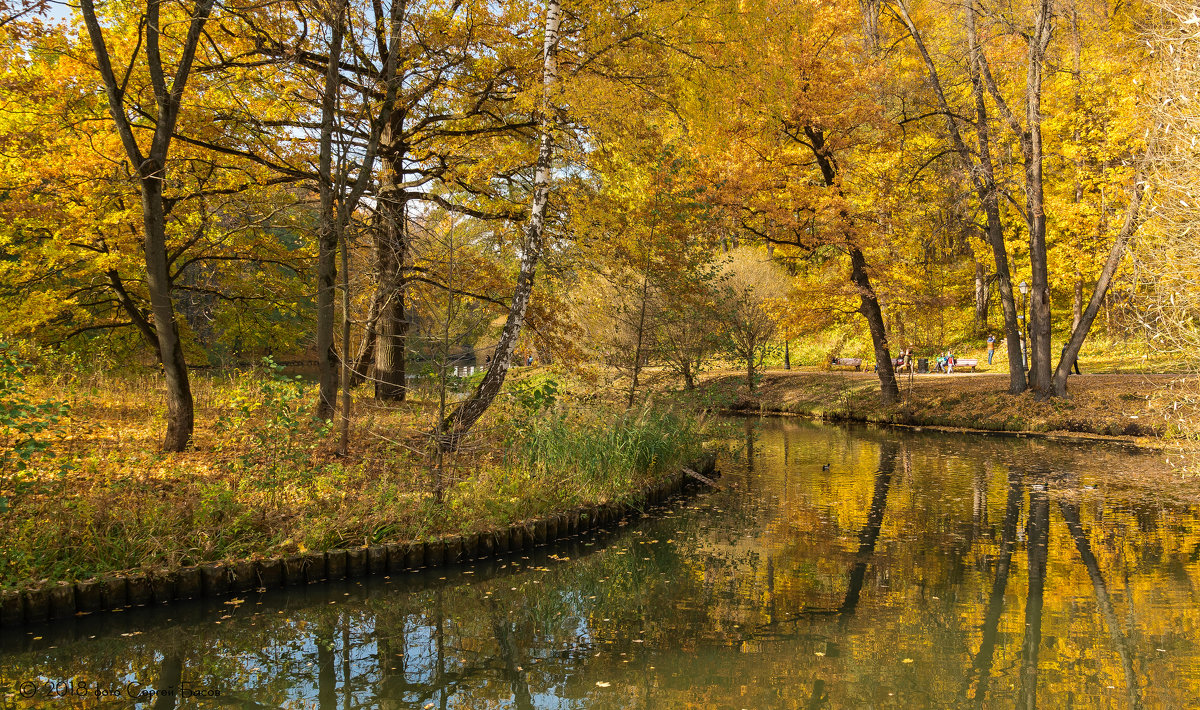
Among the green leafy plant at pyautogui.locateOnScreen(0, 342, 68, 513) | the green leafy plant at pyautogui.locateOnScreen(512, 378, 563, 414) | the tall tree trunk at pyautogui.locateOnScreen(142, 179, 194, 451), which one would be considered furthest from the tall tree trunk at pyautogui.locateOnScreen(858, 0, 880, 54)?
the green leafy plant at pyautogui.locateOnScreen(0, 342, 68, 513)

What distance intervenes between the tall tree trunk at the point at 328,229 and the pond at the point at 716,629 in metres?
3.67

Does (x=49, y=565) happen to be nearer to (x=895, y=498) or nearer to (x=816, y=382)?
(x=895, y=498)

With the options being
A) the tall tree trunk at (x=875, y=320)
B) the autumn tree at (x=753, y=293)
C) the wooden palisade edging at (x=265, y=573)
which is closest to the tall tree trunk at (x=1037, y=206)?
the tall tree trunk at (x=875, y=320)

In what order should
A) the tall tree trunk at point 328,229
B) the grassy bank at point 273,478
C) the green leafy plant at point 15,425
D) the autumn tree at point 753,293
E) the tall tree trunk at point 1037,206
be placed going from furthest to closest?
the autumn tree at point 753,293 → the tall tree trunk at point 1037,206 → the tall tree trunk at point 328,229 → the grassy bank at point 273,478 → the green leafy plant at point 15,425

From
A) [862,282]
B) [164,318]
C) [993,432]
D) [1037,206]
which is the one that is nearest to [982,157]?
[1037,206]

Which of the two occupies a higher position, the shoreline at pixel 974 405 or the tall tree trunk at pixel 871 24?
the tall tree trunk at pixel 871 24

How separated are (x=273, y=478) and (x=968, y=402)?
18.0 m

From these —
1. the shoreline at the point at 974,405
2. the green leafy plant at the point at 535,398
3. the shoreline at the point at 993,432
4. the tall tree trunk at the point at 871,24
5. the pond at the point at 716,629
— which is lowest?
the pond at the point at 716,629

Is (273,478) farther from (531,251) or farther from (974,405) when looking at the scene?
(974,405)

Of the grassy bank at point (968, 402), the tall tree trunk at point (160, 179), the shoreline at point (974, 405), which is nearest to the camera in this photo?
the tall tree trunk at point (160, 179)

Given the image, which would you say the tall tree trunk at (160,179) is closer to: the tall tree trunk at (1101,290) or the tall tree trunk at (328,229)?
the tall tree trunk at (328,229)

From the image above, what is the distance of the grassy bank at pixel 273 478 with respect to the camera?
6.44 meters

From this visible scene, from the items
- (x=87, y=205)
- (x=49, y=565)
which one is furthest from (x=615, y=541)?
(x=87, y=205)

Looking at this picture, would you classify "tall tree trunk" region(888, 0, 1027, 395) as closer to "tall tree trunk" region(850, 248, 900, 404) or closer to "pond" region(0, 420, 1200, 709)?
"tall tree trunk" region(850, 248, 900, 404)
